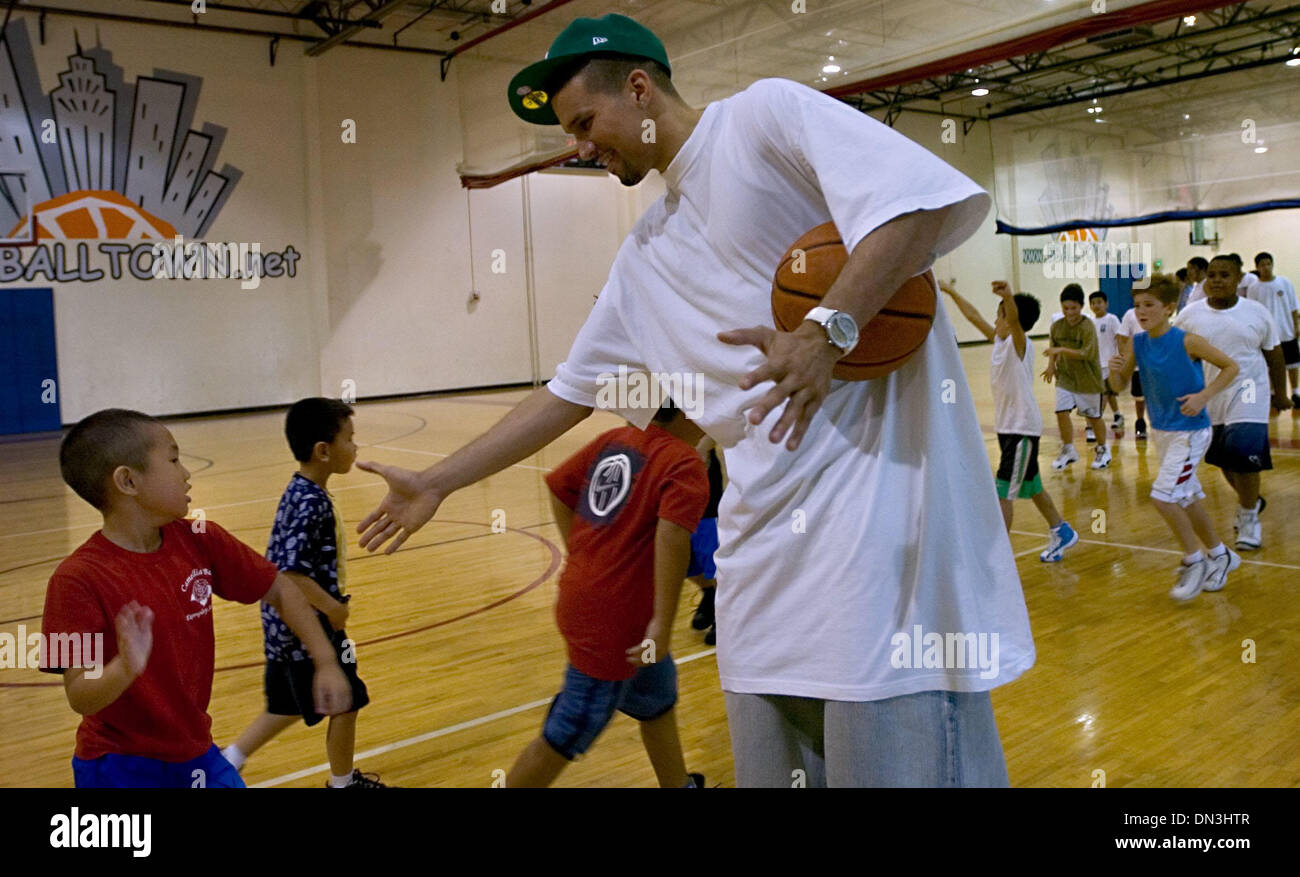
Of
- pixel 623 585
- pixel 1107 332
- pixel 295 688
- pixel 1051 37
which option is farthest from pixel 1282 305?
pixel 295 688

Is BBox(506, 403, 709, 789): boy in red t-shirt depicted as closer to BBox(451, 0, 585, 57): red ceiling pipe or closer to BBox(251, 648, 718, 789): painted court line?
BBox(251, 648, 718, 789): painted court line

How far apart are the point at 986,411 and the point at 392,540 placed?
44.4 feet

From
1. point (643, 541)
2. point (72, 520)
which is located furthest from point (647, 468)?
point (72, 520)

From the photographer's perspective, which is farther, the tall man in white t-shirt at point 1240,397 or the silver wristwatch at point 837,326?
the tall man in white t-shirt at point 1240,397

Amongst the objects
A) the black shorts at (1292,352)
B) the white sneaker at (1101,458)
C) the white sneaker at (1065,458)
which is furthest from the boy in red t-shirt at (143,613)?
the black shorts at (1292,352)

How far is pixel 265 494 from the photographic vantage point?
10.1m

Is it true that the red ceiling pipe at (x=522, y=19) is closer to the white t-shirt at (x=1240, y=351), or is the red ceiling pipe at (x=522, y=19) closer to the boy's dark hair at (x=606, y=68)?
the white t-shirt at (x=1240, y=351)

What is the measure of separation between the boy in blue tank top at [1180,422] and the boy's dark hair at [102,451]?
499cm

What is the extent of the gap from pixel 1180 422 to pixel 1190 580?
2.76 feet

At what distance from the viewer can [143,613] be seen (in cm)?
221

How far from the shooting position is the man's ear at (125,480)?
95.7 inches

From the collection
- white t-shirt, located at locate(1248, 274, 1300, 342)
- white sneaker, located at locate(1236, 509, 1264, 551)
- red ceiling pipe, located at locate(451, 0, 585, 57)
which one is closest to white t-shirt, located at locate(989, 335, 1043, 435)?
white sneaker, located at locate(1236, 509, 1264, 551)

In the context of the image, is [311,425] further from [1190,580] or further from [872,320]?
[1190,580]
